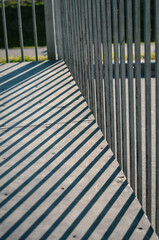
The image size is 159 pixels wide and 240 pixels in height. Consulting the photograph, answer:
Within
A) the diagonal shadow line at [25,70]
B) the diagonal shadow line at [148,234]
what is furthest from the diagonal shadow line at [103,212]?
the diagonal shadow line at [25,70]

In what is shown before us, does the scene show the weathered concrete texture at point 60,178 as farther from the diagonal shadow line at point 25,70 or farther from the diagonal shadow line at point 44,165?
the diagonal shadow line at point 25,70

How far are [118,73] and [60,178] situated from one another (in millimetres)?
656

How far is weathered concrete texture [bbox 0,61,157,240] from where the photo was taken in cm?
176

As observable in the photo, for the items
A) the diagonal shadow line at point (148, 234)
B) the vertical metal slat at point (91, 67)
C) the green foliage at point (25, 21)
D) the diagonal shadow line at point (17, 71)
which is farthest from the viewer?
the green foliage at point (25, 21)

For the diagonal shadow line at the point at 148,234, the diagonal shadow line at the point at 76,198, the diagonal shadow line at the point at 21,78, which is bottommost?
the diagonal shadow line at the point at 148,234

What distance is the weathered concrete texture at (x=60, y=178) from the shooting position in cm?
176

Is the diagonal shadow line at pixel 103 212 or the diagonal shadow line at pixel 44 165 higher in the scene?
the diagonal shadow line at pixel 44 165

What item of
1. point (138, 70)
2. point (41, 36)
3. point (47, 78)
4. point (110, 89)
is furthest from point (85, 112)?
point (41, 36)

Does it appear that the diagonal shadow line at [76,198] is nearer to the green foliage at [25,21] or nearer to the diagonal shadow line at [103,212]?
the diagonal shadow line at [103,212]

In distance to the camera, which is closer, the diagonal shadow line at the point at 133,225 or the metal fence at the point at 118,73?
the diagonal shadow line at the point at 133,225

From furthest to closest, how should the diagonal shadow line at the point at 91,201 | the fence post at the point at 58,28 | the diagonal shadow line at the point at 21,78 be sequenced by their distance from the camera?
the fence post at the point at 58,28 → the diagonal shadow line at the point at 21,78 → the diagonal shadow line at the point at 91,201

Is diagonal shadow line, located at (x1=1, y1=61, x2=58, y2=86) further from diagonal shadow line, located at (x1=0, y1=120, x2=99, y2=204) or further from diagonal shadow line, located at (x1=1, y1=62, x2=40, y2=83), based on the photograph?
diagonal shadow line, located at (x1=0, y1=120, x2=99, y2=204)

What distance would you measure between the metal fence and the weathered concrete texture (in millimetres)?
112

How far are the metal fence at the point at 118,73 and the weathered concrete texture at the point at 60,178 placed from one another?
4.4 inches
